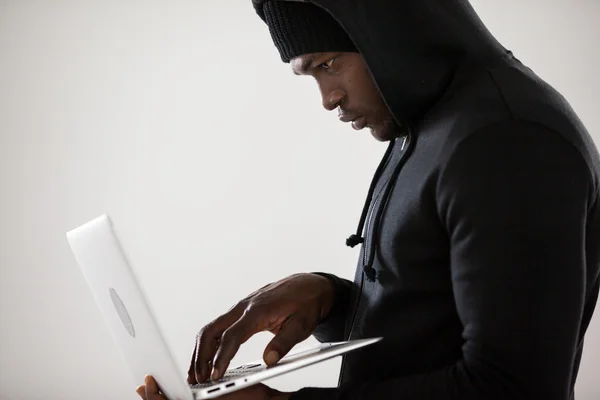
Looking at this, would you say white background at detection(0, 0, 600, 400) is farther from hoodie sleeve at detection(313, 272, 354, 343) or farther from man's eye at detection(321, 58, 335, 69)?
man's eye at detection(321, 58, 335, 69)

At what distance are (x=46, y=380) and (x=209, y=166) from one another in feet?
3.13

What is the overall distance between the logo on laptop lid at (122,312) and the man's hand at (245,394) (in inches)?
2.5

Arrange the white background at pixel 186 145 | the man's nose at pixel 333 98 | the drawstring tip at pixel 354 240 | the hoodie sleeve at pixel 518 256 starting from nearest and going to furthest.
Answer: the hoodie sleeve at pixel 518 256 < the man's nose at pixel 333 98 < the drawstring tip at pixel 354 240 < the white background at pixel 186 145

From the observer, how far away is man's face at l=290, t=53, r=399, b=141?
988 millimetres

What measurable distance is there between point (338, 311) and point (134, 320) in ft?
1.26

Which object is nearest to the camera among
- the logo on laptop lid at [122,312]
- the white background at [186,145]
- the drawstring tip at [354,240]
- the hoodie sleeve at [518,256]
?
the hoodie sleeve at [518,256]

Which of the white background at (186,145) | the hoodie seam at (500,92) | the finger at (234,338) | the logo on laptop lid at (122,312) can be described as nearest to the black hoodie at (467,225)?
the hoodie seam at (500,92)

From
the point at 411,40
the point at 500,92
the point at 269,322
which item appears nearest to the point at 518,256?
the point at 500,92

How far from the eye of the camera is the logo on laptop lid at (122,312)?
0.90 metres

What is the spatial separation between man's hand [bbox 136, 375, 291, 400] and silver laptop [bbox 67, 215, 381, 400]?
1cm

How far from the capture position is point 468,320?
2.60 feet

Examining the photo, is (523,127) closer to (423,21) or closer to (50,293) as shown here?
(423,21)

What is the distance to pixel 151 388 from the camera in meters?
0.93

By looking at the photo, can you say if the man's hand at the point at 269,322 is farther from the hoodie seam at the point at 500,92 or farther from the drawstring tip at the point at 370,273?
the hoodie seam at the point at 500,92
